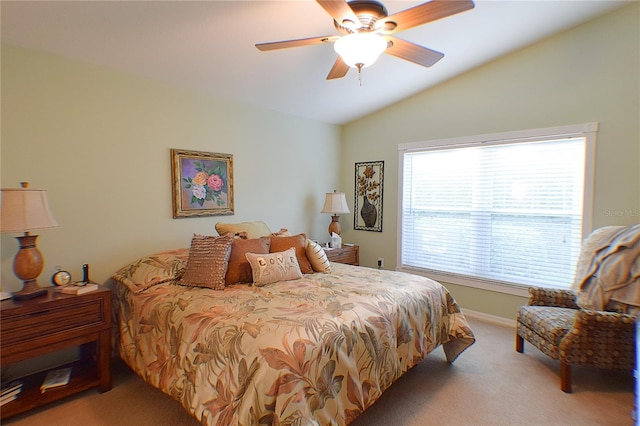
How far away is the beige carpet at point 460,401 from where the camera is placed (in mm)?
2055

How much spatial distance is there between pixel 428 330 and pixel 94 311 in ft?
7.84

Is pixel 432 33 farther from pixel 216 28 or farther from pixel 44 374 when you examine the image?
pixel 44 374

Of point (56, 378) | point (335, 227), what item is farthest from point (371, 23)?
point (56, 378)

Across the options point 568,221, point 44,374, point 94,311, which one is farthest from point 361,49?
point 44,374

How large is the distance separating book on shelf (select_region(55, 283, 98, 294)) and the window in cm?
340

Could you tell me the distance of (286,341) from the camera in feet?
5.16

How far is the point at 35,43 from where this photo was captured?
231 cm

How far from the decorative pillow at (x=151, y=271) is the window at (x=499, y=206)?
111 inches

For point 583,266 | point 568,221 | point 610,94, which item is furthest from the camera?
point 568,221

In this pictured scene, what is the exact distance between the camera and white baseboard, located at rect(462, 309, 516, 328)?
354 cm

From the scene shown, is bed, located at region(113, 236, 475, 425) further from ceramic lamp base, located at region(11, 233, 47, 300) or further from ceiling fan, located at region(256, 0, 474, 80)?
ceiling fan, located at region(256, 0, 474, 80)

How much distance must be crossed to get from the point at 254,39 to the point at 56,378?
9.38 feet

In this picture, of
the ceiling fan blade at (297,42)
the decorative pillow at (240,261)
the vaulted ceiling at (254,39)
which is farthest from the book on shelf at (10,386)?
the ceiling fan blade at (297,42)

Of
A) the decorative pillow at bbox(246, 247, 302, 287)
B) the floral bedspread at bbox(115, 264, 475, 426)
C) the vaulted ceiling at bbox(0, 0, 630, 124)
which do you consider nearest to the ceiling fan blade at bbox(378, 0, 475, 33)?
the vaulted ceiling at bbox(0, 0, 630, 124)
